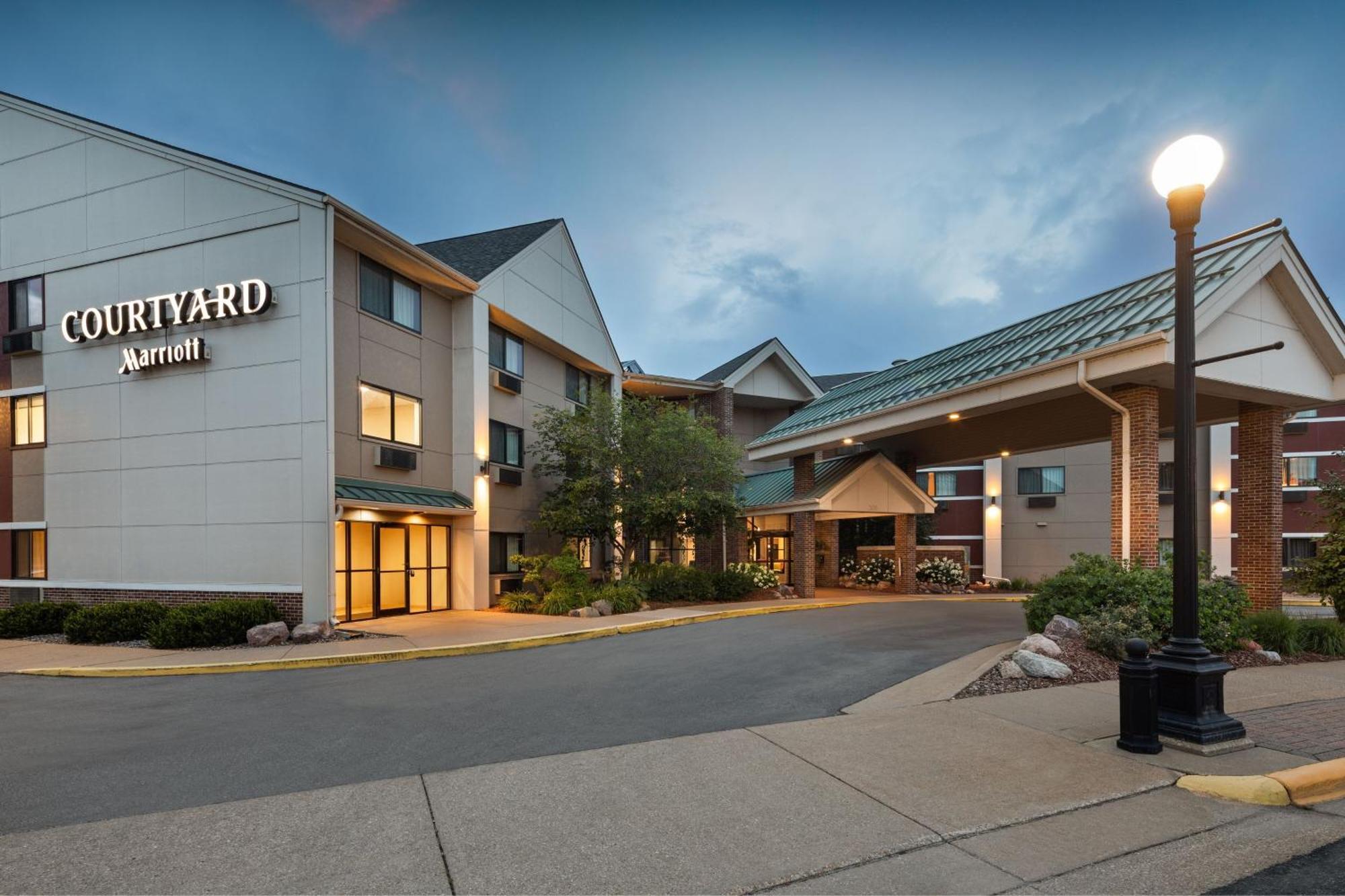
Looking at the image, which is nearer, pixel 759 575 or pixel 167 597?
pixel 167 597

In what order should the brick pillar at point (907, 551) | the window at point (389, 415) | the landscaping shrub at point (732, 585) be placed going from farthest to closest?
1. the brick pillar at point (907, 551)
2. the landscaping shrub at point (732, 585)
3. the window at point (389, 415)

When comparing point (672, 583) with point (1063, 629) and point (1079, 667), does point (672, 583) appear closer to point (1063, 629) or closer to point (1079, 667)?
point (1063, 629)

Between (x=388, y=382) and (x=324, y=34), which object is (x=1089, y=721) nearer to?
(x=388, y=382)

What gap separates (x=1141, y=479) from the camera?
500 inches

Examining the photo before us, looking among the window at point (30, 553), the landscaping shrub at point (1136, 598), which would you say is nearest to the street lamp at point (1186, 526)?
the landscaping shrub at point (1136, 598)

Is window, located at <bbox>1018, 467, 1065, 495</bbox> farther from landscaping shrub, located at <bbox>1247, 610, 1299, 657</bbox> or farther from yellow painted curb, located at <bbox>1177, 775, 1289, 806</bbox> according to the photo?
yellow painted curb, located at <bbox>1177, 775, 1289, 806</bbox>

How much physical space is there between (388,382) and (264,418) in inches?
120

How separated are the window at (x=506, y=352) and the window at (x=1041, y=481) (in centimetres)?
2410

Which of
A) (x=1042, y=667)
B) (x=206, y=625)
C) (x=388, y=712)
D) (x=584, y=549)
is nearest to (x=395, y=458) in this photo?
(x=206, y=625)

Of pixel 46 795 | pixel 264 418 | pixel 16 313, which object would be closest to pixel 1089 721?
pixel 46 795

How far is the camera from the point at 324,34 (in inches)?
1944

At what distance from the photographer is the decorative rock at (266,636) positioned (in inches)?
534

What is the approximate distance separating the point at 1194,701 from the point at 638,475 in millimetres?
16056

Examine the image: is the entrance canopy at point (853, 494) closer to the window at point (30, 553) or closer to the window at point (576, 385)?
the window at point (576, 385)
